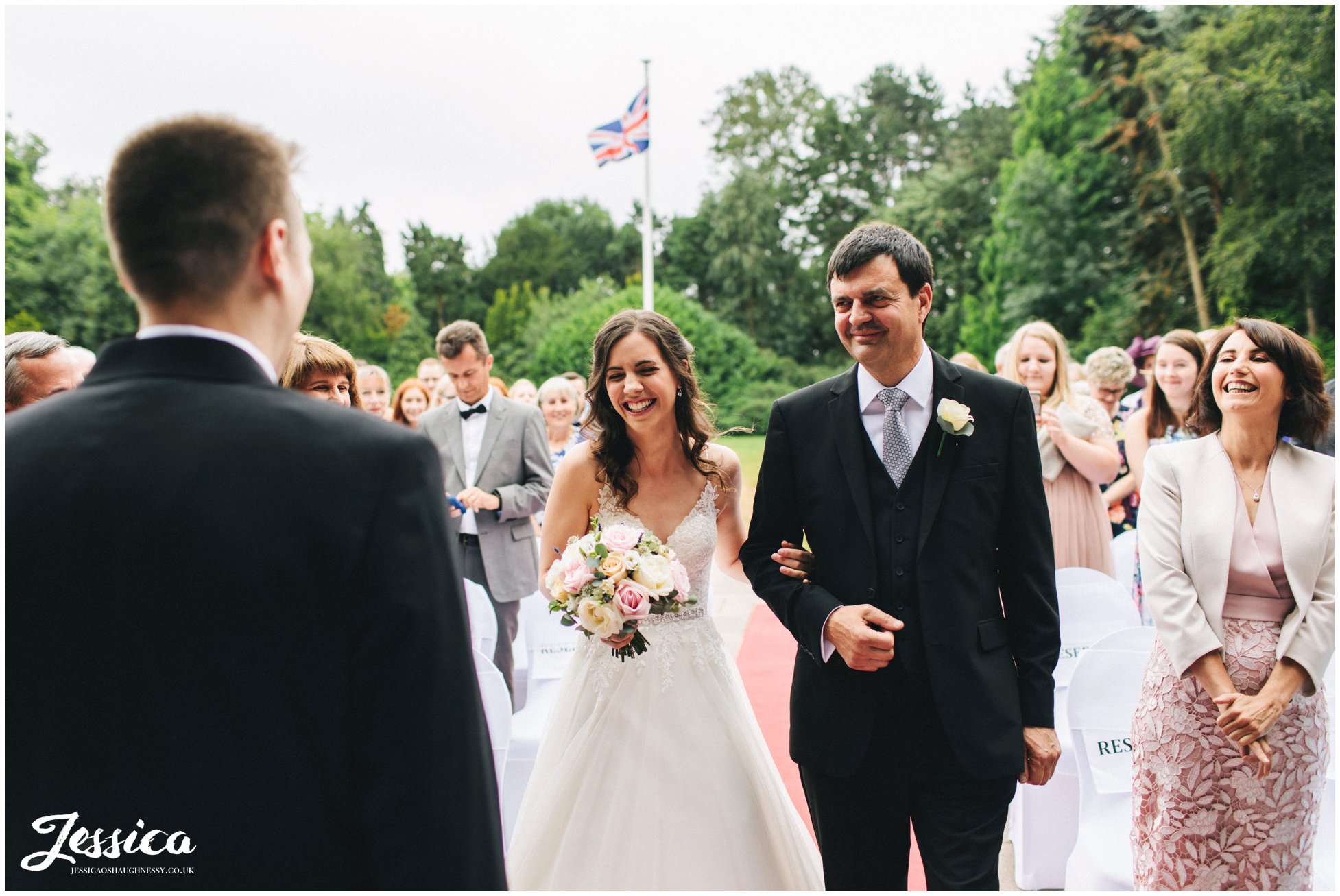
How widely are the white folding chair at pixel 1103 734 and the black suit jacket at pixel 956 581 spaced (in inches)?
42.7

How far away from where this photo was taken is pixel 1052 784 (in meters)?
3.72

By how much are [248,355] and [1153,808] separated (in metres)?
3.08

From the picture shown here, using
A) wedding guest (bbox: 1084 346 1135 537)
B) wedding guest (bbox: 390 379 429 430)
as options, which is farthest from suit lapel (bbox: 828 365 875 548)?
wedding guest (bbox: 390 379 429 430)

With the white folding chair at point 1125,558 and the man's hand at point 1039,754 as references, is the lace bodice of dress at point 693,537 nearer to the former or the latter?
the man's hand at point 1039,754

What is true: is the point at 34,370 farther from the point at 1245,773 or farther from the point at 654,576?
the point at 1245,773

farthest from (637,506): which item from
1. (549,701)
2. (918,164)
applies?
(918,164)

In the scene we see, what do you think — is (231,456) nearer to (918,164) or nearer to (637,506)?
(637,506)

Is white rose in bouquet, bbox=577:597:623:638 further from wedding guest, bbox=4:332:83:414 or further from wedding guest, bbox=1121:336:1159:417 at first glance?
wedding guest, bbox=1121:336:1159:417

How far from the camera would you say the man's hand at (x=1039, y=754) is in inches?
95.6

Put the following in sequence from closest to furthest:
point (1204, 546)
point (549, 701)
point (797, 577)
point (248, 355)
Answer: point (248, 355), point (797, 577), point (1204, 546), point (549, 701)

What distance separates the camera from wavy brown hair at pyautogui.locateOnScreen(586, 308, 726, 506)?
3.46 m

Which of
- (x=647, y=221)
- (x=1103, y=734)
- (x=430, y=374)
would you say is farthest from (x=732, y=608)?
(x=647, y=221)

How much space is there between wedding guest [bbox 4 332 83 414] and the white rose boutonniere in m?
3.03

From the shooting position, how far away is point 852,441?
2531 mm
